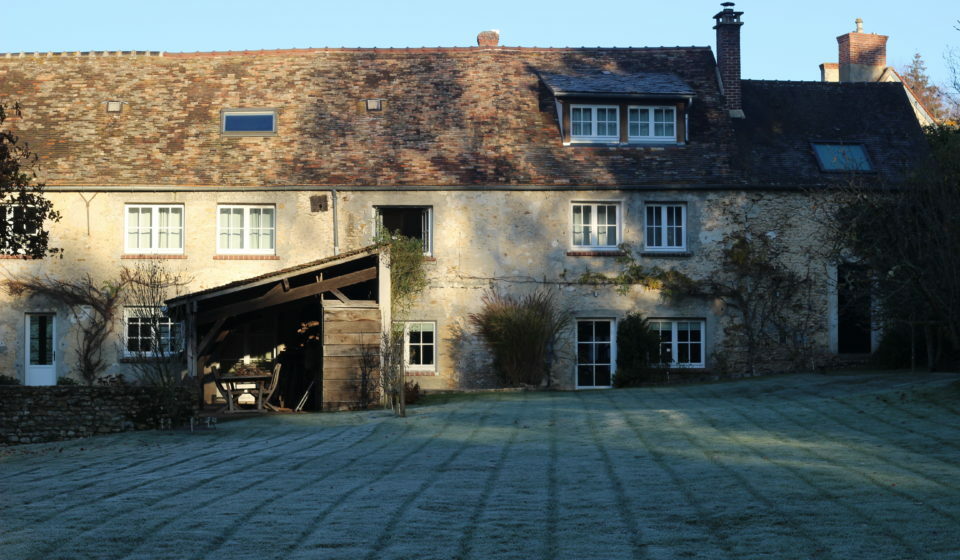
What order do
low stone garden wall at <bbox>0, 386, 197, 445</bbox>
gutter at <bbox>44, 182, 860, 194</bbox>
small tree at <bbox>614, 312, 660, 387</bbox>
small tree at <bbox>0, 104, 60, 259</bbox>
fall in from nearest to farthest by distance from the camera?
1. small tree at <bbox>0, 104, 60, 259</bbox>
2. low stone garden wall at <bbox>0, 386, 197, 445</bbox>
3. small tree at <bbox>614, 312, 660, 387</bbox>
4. gutter at <bbox>44, 182, 860, 194</bbox>

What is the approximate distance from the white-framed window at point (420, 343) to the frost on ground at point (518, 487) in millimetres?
6952

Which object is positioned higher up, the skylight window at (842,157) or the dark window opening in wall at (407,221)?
the skylight window at (842,157)

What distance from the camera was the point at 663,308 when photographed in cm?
2467

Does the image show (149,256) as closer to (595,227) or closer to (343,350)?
(343,350)

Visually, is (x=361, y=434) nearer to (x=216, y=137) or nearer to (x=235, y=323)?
(x=235, y=323)

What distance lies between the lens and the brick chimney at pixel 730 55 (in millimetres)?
26844

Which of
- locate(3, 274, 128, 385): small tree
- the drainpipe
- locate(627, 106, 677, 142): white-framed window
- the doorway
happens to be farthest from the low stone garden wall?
the doorway

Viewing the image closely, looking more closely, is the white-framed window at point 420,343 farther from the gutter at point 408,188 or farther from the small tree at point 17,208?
the small tree at point 17,208

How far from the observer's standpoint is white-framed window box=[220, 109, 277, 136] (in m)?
25.8

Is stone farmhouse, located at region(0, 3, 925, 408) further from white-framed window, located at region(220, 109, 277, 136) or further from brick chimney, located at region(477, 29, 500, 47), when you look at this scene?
brick chimney, located at region(477, 29, 500, 47)

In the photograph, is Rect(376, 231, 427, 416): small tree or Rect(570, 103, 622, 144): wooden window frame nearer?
Rect(376, 231, 427, 416): small tree

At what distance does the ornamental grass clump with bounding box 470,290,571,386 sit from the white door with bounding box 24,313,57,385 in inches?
378

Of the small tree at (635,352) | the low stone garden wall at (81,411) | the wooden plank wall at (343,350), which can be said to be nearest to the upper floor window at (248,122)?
the wooden plank wall at (343,350)

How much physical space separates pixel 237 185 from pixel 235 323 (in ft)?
11.4
